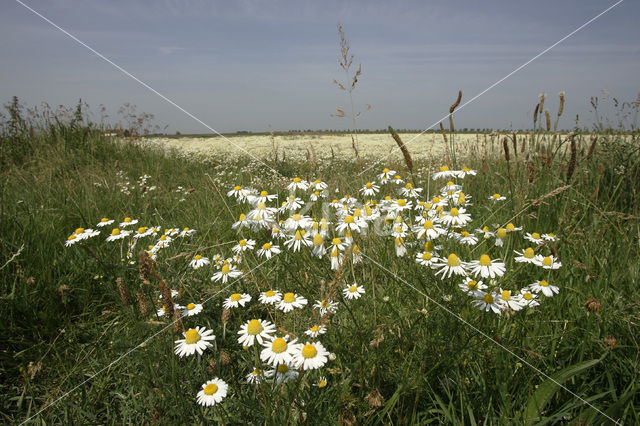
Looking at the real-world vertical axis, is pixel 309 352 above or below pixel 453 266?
below

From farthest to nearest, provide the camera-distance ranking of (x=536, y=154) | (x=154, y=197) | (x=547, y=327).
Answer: (x=154, y=197), (x=536, y=154), (x=547, y=327)

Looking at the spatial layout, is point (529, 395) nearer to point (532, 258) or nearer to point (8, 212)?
point (532, 258)

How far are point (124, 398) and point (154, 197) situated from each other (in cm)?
361

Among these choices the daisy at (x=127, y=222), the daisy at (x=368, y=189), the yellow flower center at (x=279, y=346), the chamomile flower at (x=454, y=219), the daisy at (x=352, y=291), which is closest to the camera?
the yellow flower center at (x=279, y=346)

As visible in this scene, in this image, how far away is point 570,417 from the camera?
1.38m

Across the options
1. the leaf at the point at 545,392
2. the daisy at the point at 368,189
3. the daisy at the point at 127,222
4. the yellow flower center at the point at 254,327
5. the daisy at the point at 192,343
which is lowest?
the leaf at the point at 545,392

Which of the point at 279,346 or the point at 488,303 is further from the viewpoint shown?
the point at 488,303

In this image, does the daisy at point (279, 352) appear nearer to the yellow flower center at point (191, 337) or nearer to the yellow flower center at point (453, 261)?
the yellow flower center at point (191, 337)

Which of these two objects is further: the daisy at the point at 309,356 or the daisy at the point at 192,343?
the daisy at the point at 192,343

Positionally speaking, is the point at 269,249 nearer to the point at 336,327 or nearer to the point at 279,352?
the point at 336,327

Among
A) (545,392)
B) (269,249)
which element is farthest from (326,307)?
(545,392)

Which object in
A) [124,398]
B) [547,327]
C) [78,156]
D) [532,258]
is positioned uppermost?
[78,156]

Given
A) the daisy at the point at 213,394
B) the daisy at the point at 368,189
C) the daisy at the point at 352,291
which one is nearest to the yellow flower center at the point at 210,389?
the daisy at the point at 213,394

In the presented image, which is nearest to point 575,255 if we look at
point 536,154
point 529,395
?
point 529,395
